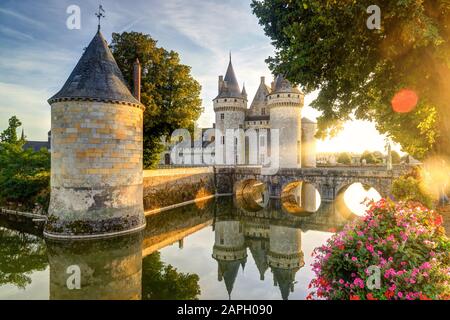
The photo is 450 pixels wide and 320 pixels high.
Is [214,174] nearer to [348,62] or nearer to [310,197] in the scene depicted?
[310,197]

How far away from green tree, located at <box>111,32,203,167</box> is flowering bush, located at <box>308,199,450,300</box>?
14663 millimetres

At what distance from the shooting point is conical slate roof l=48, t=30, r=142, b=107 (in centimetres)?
1178

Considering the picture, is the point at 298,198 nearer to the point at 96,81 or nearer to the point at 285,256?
the point at 285,256

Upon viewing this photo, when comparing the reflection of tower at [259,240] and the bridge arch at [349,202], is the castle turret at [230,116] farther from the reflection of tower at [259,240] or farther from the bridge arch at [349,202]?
the reflection of tower at [259,240]

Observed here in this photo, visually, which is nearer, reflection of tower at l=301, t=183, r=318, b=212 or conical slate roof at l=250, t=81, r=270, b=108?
reflection of tower at l=301, t=183, r=318, b=212

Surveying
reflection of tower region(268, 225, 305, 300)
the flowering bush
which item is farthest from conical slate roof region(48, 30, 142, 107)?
the flowering bush

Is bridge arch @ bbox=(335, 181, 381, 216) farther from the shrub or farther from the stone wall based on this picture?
the shrub

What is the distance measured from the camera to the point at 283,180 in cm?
2553

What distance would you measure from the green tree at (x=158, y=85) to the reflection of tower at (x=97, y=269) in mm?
8990

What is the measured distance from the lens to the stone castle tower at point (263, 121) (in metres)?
31.6

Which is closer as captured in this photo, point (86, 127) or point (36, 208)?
point (86, 127)

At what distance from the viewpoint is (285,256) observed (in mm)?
10773

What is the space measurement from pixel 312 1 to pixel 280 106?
25769 mm
